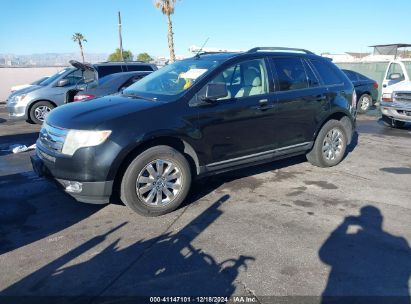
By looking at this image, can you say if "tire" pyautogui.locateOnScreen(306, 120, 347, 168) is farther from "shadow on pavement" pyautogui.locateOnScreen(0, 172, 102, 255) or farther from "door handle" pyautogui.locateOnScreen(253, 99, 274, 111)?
"shadow on pavement" pyautogui.locateOnScreen(0, 172, 102, 255)

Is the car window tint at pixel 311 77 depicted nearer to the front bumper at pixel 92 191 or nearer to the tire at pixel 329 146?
the tire at pixel 329 146

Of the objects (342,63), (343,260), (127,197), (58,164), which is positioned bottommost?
(343,260)

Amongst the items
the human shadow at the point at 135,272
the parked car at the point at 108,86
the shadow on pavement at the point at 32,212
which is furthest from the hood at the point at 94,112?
the parked car at the point at 108,86

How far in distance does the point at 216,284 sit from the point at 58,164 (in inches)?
88.1

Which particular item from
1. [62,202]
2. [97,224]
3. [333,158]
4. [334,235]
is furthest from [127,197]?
[333,158]

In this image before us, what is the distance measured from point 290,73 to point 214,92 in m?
1.65

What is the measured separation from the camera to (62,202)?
16.3ft

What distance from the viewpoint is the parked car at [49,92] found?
36.7 feet

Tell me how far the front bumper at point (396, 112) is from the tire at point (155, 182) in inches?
299

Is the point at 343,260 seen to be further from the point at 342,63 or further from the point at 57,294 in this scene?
the point at 342,63

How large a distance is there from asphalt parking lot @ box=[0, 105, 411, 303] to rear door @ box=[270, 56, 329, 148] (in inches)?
28.2

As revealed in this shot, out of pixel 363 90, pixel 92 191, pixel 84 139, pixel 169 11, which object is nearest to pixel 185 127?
pixel 84 139

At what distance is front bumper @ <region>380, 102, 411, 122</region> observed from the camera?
9984mm

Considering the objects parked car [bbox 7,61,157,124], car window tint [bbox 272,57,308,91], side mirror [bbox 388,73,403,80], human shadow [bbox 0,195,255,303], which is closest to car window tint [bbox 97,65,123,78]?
parked car [bbox 7,61,157,124]
